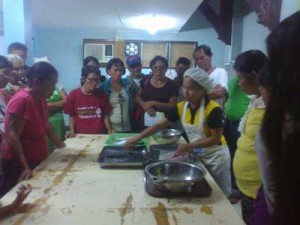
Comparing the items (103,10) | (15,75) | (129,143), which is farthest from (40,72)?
(103,10)

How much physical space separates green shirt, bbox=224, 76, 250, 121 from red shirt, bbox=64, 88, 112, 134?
113 centimetres

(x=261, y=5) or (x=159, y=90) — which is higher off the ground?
(x=261, y=5)

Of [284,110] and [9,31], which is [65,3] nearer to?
[9,31]

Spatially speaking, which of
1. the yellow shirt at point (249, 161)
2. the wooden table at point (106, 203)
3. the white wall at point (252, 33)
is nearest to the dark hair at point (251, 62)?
the yellow shirt at point (249, 161)

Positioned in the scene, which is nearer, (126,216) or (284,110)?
(284,110)

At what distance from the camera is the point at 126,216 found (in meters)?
1.16

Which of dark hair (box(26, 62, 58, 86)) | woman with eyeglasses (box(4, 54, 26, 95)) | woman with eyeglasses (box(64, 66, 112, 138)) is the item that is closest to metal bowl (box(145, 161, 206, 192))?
dark hair (box(26, 62, 58, 86))

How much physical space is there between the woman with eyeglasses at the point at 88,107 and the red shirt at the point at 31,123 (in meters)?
0.62

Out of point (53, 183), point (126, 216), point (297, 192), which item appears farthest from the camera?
point (53, 183)

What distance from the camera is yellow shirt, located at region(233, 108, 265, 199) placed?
5.39 ft

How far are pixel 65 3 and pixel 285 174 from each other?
421cm

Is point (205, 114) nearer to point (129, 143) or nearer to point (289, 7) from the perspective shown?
point (129, 143)

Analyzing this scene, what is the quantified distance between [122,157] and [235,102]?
1.46 meters

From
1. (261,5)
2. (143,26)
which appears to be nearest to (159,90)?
(261,5)
